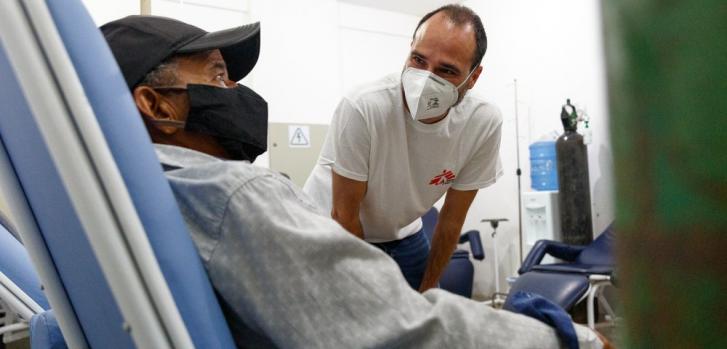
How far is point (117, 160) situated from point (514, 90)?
398 cm

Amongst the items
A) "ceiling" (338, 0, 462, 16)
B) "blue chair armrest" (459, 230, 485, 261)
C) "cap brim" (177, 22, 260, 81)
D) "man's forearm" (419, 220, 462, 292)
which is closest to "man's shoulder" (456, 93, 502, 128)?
"man's forearm" (419, 220, 462, 292)

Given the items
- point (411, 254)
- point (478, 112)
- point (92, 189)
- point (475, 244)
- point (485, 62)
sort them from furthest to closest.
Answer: point (485, 62)
point (475, 244)
point (411, 254)
point (478, 112)
point (92, 189)

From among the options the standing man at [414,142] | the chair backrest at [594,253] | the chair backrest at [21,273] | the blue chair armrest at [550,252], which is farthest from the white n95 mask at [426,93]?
the chair backrest at [594,253]

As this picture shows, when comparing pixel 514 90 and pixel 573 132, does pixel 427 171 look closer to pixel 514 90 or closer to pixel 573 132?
pixel 573 132

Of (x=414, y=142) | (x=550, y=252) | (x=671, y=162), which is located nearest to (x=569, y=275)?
(x=550, y=252)

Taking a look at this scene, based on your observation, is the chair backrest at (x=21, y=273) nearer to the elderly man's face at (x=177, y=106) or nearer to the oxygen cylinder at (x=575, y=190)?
the elderly man's face at (x=177, y=106)

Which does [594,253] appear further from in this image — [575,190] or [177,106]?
[177,106]

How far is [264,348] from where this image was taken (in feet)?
2.25

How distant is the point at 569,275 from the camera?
8.85 ft

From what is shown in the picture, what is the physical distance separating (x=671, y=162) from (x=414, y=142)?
4.83ft

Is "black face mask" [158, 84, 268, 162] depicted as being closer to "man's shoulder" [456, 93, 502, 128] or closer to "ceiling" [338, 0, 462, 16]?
"man's shoulder" [456, 93, 502, 128]

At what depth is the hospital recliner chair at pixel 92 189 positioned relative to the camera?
48 centimetres

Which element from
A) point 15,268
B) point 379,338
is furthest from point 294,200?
point 15,268

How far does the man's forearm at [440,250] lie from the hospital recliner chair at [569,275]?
69 cm
